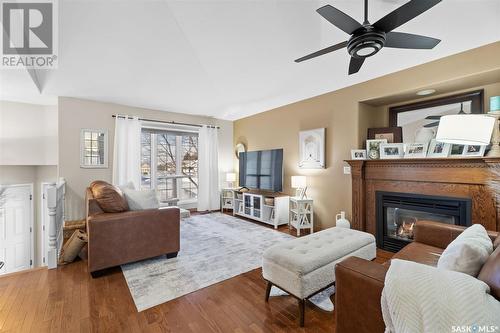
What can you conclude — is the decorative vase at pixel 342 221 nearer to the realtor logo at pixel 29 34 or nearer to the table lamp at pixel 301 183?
the table lamp at pixel 301 183

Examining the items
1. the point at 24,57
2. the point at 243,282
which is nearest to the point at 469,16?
the point at 243,282

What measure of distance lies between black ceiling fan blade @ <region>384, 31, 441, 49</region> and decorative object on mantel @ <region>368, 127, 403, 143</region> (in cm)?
170

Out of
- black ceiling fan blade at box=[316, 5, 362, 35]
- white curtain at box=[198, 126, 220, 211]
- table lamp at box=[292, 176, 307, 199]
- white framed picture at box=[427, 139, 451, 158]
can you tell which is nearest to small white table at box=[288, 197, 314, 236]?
table lamp at box=[292, 176, 307, 199]

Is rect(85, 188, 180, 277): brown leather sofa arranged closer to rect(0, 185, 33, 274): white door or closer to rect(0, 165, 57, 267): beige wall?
rect(0, 165, 57, 267): beige wall

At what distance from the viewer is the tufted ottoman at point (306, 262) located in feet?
5.37

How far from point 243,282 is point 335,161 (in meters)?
2.44

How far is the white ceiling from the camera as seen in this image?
2182 millimetres

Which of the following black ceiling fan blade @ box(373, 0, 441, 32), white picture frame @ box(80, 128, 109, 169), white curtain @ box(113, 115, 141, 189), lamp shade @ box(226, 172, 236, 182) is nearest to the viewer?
black ceiling fan blade @ box(373, 0, 441, 32)

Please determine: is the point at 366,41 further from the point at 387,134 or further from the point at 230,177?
the point at 230,177

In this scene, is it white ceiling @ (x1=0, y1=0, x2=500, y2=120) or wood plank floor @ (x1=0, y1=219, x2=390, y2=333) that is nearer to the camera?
wood plank floor @ (x1=0, y1=219, x2=390, y2=333)

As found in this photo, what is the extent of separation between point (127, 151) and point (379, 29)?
440 centimetres

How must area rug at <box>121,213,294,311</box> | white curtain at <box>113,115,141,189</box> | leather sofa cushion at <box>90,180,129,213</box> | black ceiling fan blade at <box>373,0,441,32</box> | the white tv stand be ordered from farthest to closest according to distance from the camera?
white curtain at <box>113,115,141,189</box>, the white tv stand, leather sofa cushion at <box>90,180,129,213</box>, area rug at <box>121,213,294,311</box>, black ceiling fan blade at <box>373,0,441,32</box>

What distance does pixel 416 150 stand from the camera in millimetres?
2738

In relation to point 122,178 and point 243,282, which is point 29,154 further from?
point 243,282
